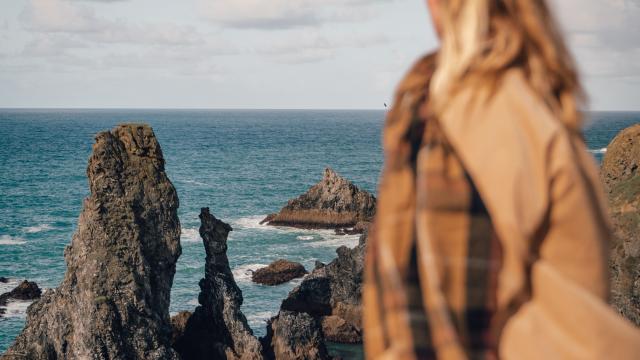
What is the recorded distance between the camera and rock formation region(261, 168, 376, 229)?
59.5 meters

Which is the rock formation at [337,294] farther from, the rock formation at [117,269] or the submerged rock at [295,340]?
the rock formation at [117,269]

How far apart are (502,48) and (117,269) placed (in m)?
26.1

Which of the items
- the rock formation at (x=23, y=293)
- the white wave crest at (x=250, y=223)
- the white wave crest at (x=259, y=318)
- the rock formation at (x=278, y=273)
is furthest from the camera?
the white wave crest at (x=250, y=223)

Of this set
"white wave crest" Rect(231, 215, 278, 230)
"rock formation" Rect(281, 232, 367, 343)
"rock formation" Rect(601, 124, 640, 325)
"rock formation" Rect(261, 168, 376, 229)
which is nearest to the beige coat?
"rock formation" Rect(601, 124, 640, 325)

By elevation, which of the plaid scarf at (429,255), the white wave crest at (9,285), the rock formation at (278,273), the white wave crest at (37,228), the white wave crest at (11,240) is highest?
the plaid scarf at (429,255)

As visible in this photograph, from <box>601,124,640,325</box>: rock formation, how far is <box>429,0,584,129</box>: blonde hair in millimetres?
19781

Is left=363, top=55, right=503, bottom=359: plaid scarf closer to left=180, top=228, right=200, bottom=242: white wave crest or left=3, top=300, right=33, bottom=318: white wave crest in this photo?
left=3, top=300, right=33, bottom=318: white wave crest

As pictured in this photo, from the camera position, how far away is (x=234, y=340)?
94.6ft

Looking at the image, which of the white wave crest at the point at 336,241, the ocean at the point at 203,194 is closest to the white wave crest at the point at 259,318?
the ocean at the point at 203,194

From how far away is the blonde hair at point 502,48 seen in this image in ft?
5.33

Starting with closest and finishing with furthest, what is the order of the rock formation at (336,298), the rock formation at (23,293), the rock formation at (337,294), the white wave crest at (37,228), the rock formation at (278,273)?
the rock formation at (336,298) < the rock formation at (337,294) < the rock formation at (23,293) < the rock formation at (278,273) < the white wave crest at (37,228)

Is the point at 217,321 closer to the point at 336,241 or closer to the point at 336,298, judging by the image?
the point at 336,298

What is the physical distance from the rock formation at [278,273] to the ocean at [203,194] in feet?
2.82

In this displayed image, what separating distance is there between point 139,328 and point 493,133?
25547mm
